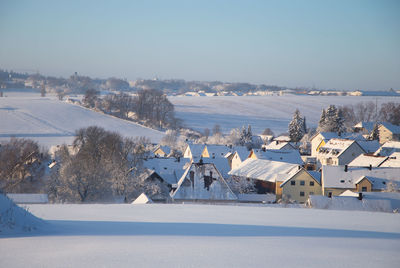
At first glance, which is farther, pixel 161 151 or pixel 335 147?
pixel 161 151

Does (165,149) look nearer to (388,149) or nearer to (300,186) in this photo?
(300,186)

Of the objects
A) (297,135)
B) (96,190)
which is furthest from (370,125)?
(96,190)

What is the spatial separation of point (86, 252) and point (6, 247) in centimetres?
101

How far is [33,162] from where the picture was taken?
91.7 feet

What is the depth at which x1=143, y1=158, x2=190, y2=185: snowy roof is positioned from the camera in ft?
95.9

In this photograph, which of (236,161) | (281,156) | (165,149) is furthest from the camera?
(165,149)

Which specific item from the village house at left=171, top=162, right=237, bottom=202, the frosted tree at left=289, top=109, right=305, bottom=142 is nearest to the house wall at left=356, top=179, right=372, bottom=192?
the village house at left=171, top=162, right=237, bottom=202

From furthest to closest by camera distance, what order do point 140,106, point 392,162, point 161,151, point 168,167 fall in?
1. point 140,106
2. point 161,151
3. point 168,167
4. point 392,162

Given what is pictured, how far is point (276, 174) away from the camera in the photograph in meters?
29.9

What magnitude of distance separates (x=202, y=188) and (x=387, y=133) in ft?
130

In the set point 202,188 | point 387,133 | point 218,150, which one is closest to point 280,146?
point 218,150

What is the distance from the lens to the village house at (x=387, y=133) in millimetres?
49562

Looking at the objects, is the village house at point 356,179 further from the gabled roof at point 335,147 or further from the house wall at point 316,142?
the house wall at point 316,142

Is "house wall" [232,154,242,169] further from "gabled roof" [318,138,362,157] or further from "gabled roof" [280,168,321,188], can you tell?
"gabled roof" [280,168,321,188]
